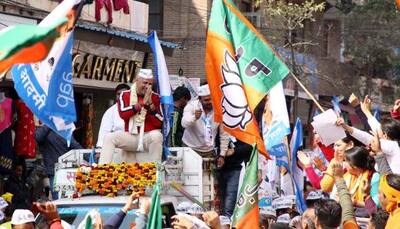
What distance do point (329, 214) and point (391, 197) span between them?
432 millimetres

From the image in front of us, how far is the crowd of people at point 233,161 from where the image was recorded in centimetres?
681

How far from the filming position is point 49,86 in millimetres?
8938

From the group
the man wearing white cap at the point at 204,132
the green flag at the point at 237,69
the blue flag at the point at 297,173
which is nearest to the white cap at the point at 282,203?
the blue flag at the point at 297,173

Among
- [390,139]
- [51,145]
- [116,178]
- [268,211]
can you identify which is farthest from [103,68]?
[390,139]

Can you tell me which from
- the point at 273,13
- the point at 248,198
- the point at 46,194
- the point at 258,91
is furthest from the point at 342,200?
the point at 273,13

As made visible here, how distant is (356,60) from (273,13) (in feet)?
22.5

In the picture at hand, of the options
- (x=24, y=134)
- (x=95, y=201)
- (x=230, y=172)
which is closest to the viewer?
(x=95, y=201)

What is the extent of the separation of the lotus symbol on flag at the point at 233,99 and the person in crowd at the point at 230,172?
1566 millimetres

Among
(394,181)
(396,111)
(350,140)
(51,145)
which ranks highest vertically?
(396,111)

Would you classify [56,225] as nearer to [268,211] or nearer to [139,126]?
[139,126]

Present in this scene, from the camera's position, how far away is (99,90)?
20.8 m

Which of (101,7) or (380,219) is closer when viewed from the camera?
(380,219)

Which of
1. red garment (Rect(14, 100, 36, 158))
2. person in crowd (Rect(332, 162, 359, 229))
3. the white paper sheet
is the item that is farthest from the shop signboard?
person in crowd (Rect(332, 162, 359, 229))

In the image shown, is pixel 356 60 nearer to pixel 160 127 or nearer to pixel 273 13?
pixel 273 13
